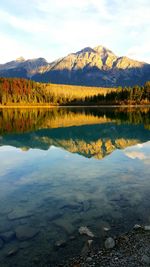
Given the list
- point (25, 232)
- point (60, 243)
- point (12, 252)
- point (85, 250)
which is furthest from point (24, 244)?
point (85, 250)

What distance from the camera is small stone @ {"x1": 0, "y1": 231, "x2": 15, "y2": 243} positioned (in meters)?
14.2

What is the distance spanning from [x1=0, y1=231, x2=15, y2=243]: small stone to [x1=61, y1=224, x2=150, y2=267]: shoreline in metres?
3.82

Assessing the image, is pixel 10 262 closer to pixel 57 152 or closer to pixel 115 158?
pixel 115 158

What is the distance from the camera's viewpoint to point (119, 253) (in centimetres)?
1245

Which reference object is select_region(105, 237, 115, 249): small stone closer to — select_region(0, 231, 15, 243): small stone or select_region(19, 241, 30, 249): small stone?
select_region(19, 241, 30, 249): small stone

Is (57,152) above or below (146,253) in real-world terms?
below

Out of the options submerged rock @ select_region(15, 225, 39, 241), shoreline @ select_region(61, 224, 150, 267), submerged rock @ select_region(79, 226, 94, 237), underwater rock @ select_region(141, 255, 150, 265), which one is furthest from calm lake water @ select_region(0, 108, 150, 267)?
underwater rock @ select_region(141, 255, 150, 265)

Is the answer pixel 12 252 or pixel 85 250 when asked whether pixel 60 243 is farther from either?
pixel 12 252

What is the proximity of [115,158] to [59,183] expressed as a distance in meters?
12.7

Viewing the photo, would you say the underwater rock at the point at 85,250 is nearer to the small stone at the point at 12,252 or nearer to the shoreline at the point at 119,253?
the shoreline at the point at 119,253

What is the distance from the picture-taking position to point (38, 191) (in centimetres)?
2198

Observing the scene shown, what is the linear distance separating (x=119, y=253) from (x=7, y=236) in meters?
6.21

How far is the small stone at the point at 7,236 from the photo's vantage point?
14.2 metres

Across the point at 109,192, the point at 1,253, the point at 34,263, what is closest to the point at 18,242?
the point at 1,253
